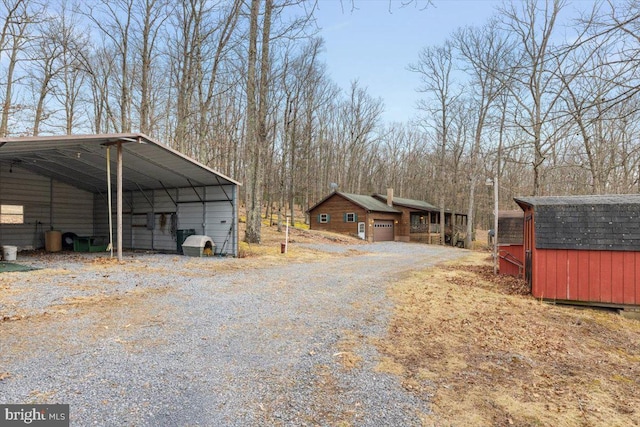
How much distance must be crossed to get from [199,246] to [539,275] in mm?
10567

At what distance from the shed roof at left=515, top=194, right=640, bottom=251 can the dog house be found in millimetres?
10446

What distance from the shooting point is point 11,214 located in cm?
1405

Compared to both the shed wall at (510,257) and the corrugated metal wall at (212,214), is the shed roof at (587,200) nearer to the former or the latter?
the shed wall at (510,257)

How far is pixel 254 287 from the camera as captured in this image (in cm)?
802

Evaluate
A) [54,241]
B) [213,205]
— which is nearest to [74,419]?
[213,205]

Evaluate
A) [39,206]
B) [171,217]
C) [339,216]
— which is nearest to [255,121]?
[171,217]

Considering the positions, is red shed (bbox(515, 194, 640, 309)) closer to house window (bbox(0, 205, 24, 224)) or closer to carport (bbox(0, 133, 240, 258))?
carport (bbox(0, 133, 240, 258))

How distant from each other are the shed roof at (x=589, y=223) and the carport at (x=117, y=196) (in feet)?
31.6

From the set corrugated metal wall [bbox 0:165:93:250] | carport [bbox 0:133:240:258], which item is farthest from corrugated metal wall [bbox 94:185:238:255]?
corrugated metal wall [bbox 0:165:93:250]

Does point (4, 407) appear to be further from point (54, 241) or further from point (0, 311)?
point (54, 241)

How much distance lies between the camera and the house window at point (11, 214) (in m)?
13.8

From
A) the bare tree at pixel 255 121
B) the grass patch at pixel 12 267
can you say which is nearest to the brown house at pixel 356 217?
the bare tree at pixel 255 121

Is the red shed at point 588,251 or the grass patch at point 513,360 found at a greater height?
the red shed at point 588,251

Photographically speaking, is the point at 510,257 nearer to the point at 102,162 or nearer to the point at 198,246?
the point at 198,246
